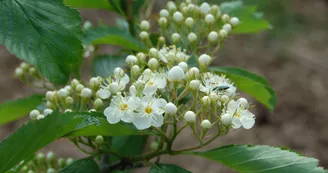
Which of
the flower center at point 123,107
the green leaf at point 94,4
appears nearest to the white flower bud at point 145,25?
the green leaf at point 94,4

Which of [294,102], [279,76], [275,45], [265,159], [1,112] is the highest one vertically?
[275,45]

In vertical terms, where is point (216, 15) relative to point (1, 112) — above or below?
above

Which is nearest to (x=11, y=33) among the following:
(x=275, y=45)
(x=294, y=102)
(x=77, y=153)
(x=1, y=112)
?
(x=1, y=112)

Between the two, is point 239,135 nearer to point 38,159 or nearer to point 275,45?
point 275,45

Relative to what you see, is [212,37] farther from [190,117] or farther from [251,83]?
[190,117]

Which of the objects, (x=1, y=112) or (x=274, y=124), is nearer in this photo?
(x=1, y=112)

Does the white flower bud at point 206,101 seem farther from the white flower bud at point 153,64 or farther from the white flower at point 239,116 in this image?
the white flower bud at point 153,64

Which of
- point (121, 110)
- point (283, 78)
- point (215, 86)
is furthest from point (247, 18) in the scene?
point (283, 78)
